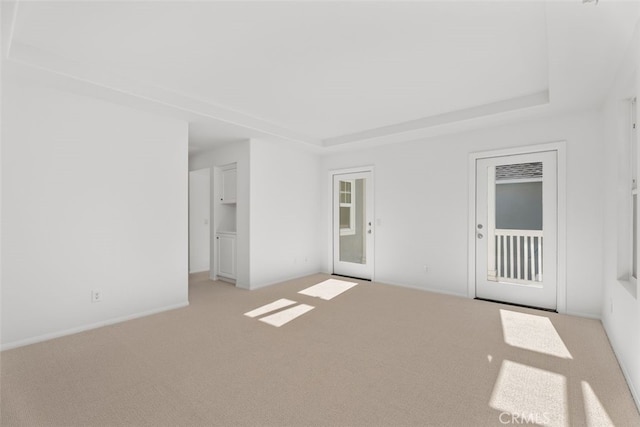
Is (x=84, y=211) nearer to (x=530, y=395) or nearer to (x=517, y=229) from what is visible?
(x=530, y=395)

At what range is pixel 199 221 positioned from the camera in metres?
6.71

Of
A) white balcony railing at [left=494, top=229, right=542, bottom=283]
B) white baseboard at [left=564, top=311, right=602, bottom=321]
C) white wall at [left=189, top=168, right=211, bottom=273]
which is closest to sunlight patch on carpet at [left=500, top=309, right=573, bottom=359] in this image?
white baseboard at [left=564, top=311, right=602, bottom=321]

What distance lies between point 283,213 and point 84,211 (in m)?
2.96

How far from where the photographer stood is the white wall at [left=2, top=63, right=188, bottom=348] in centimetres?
282

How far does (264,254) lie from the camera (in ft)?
17.1

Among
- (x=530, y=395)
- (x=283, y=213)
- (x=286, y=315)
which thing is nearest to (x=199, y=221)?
(x=283, y=213)

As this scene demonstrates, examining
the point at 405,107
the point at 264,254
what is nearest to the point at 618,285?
the point at 405,107

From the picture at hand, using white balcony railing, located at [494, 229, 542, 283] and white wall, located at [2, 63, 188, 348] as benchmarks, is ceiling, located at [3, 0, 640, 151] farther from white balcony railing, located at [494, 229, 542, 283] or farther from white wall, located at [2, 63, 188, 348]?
white balcony railing, located at [494, 229, 542, 283]

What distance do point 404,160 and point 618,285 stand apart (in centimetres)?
316

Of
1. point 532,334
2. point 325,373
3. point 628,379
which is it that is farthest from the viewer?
point 532,334

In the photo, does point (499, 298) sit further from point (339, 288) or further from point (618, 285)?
point (339, 288)

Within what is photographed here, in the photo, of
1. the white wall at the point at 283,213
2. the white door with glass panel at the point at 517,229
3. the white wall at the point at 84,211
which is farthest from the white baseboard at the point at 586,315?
the white wall at the point at 84,211

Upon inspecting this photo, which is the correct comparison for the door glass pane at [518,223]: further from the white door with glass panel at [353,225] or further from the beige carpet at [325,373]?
the white door with glass panel at [353,225]

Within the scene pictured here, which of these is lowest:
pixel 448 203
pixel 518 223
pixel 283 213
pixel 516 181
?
pixel 518 223
